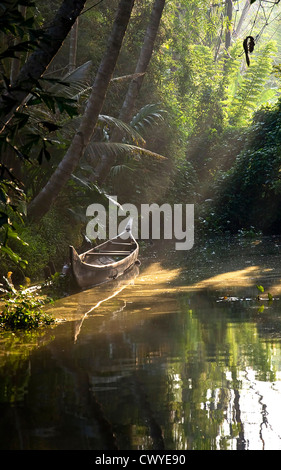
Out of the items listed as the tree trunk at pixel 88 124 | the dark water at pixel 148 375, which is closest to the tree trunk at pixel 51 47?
the dark water at pixel 148 375

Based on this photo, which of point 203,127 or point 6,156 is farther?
point 203,127

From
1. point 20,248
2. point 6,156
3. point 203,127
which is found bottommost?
point 20,248

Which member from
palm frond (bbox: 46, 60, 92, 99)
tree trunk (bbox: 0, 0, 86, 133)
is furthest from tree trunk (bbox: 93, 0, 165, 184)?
tree trunk (bbox: 0, 0, 86, 133)

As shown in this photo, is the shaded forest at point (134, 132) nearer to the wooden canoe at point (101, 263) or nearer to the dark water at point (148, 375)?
the wooden canoe at point (101, 263)

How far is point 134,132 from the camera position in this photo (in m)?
12.7

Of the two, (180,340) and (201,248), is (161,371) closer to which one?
(180,340)

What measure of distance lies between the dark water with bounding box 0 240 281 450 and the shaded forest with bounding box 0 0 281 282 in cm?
128

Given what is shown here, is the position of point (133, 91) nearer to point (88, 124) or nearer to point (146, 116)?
point (146, 116)

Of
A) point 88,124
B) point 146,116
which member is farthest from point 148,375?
point 146,116

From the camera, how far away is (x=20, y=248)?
10445 mm

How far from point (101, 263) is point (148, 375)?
7.79 m

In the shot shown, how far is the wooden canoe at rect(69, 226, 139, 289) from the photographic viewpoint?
9.70m
